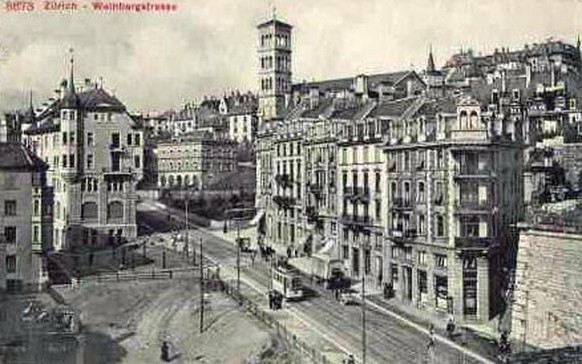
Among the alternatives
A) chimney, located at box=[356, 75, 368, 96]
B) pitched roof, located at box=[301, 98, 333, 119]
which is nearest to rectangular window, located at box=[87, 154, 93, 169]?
pitched roof, located at box=[301, 98, 333, 119]

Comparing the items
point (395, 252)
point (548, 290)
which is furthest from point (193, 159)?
point (548, 290)

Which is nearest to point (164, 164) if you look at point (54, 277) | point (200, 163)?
point (200, 163)

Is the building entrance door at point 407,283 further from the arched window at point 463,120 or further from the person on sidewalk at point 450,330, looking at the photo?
the arched window at point 463,120

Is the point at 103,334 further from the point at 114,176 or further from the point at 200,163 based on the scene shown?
the point at 200,163

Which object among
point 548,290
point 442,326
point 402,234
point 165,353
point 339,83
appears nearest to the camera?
point 548,290

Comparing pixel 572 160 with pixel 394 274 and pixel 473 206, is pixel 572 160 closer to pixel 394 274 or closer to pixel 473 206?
pixel 473 206

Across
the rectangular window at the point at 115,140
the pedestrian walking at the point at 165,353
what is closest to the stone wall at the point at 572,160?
the pedestrian walking at the point at 165,353

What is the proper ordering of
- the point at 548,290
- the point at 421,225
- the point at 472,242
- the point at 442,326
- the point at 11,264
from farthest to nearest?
the point at 11,264, the point at 421,225, the point at 472,242, the point at 442,326, the point at 548,290
